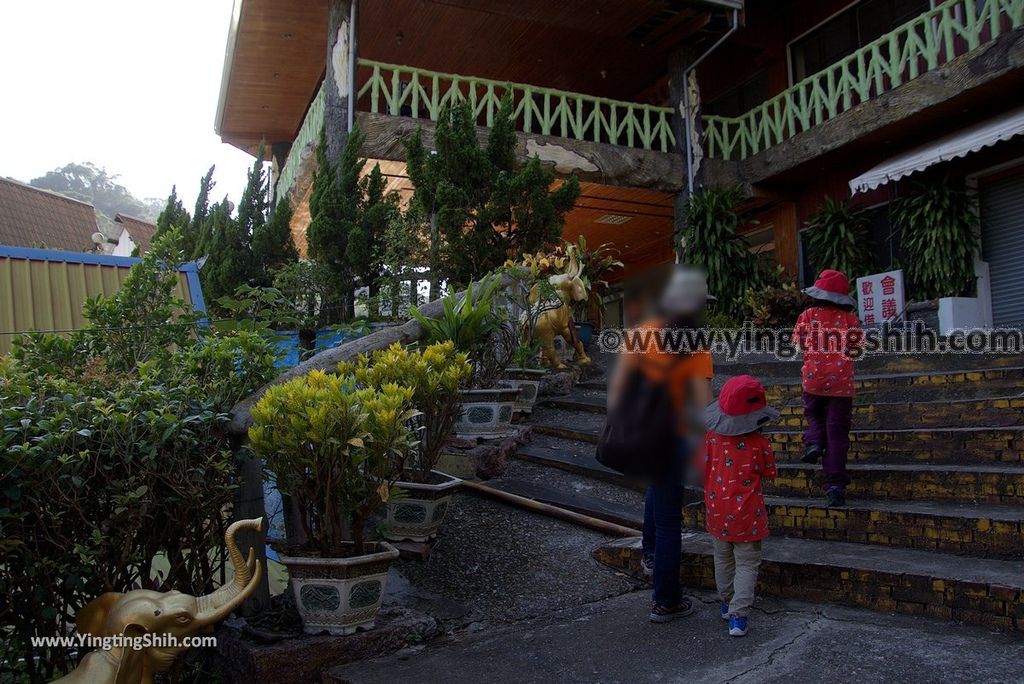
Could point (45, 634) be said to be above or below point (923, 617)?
above

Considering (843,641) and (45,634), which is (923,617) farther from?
(45,634)

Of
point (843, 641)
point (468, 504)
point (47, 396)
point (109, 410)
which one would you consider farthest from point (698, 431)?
point (47, 396)

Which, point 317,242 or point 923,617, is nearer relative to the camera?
point 923,617

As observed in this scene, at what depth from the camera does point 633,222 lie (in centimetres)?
1600

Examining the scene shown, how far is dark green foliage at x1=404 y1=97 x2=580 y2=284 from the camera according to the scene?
27.0ft

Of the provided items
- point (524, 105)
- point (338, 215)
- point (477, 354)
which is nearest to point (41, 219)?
point (338, 215)

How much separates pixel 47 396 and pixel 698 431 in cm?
301

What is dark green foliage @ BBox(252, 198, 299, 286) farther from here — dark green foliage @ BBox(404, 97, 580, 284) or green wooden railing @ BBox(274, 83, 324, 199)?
dark green foliage @ BBox(404, 97, 580, 284)

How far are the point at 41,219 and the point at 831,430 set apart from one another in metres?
18.4

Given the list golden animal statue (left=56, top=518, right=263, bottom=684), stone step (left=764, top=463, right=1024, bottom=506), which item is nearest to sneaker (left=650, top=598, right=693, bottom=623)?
stone step (left=764, top=463, right=1024, bottom=506)

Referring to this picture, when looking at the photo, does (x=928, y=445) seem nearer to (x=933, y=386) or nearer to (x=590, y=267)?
(x=933, y=386)

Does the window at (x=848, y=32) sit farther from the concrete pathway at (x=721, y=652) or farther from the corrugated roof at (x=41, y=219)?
the corrugated roof at (x=41, y=219)

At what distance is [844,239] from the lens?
1180 centimetres

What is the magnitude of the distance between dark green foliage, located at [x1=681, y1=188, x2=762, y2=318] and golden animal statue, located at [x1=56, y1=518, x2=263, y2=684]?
32.1 feet
